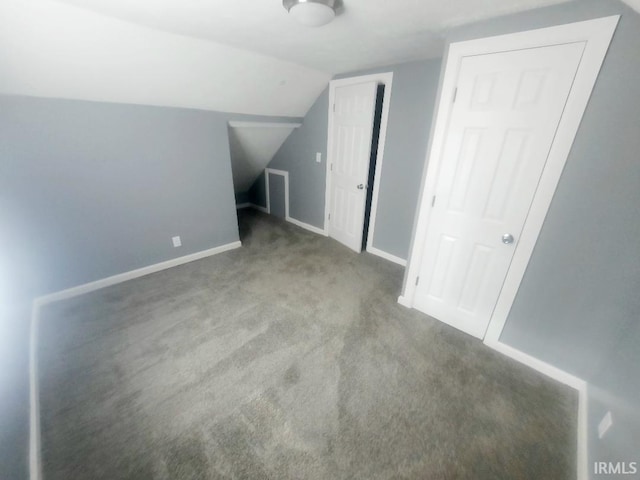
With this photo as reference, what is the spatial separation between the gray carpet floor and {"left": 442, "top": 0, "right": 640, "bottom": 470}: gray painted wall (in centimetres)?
28

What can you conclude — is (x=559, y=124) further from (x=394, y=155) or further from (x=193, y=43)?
(x=193, y=43)

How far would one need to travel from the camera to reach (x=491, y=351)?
1.83 metres

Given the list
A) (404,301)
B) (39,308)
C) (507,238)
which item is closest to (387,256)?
(404,301)

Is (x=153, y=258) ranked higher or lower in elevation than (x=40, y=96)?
lower

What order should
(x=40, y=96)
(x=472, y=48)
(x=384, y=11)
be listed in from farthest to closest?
(x=40, y=96) → (x=472, y=48) → (x=384, y=11)

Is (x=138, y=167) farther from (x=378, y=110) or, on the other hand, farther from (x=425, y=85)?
(x=425, y=85)

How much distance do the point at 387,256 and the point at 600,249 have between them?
1869mm

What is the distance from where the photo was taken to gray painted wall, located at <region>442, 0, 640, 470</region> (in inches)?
45.5

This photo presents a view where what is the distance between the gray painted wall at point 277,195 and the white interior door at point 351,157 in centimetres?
104

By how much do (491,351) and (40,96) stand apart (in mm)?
3808

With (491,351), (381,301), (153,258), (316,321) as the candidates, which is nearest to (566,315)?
(491,351)

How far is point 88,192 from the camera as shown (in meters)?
2.13

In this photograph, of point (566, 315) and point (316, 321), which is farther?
point (316, 321)

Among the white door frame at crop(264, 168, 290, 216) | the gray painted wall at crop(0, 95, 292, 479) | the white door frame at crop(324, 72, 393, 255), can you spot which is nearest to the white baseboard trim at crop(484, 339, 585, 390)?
the white door frame at crop(324, 72, 393, 255)
